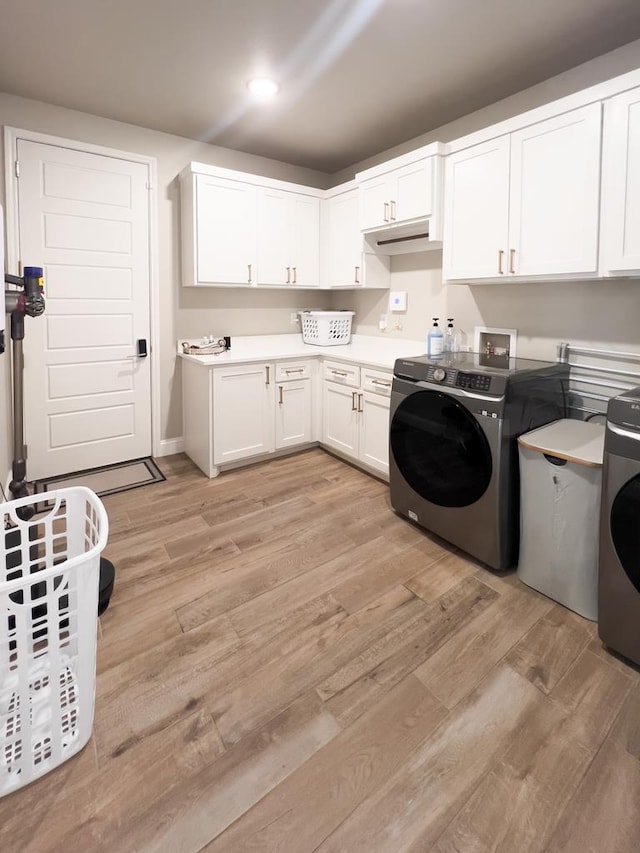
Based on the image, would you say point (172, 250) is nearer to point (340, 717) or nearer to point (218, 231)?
point (218, 231)

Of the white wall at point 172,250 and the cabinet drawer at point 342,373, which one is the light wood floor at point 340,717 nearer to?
the cabinet drawer at point 342,373

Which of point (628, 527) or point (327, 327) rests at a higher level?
point (327, 327)

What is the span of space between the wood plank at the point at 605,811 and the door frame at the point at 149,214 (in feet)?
11.0

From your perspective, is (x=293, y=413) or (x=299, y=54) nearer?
(x=299, y=54)

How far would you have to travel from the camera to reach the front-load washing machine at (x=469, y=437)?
2.09m

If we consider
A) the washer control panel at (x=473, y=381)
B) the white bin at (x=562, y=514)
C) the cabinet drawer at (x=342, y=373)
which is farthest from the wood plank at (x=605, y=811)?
the cabinet drawer at (x=342, y=373)

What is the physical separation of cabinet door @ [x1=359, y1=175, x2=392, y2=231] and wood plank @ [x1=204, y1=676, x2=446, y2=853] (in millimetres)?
2896

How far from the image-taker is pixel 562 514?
→ 1896mm

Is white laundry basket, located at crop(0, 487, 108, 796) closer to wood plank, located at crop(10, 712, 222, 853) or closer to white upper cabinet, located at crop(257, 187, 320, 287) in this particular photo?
wood plank, located at crop(10, 712, 222, 853)

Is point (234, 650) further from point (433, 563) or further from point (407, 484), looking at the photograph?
point (407, 484)

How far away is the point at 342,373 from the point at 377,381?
0.43m

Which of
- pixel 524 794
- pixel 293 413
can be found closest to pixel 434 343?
pixel 293 413

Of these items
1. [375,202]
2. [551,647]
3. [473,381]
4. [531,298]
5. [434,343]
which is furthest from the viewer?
[375,202]

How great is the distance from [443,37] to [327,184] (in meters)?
2.26
